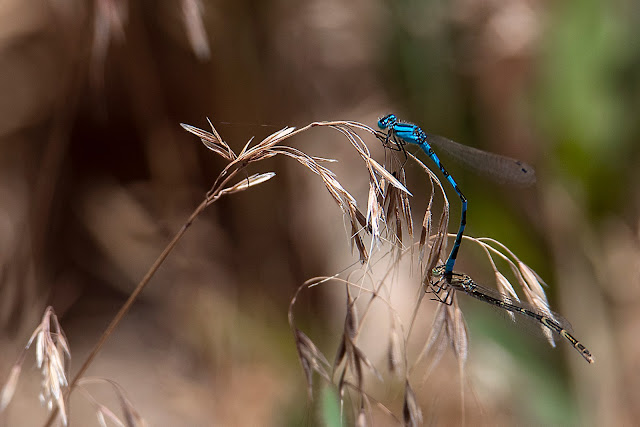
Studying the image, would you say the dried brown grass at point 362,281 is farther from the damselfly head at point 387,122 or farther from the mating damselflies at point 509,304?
the damselfly head at point 387,122

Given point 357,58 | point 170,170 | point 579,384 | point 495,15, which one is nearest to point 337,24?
point 357,58

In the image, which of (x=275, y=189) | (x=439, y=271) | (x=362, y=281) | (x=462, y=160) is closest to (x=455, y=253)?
(x=439, y=271)

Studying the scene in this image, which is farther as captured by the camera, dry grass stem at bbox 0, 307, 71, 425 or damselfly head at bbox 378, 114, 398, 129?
damselfly head at bbox 378, 114, 398, 129

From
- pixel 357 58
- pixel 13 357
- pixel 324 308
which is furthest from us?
pixel 357 58

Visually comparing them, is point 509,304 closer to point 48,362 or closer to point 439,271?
point 439,271

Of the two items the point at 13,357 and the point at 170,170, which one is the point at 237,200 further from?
the point at 13,357

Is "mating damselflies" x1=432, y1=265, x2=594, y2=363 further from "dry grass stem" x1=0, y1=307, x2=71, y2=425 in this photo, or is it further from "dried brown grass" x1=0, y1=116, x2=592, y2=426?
"dry grass stem" x1=0, y1=307, x2=71, y2=425

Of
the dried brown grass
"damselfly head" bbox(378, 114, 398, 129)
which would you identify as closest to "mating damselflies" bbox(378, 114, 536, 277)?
"damselfly head" bbox(378, 114, 398, 129)

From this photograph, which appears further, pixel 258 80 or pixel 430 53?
pixel 258 80
